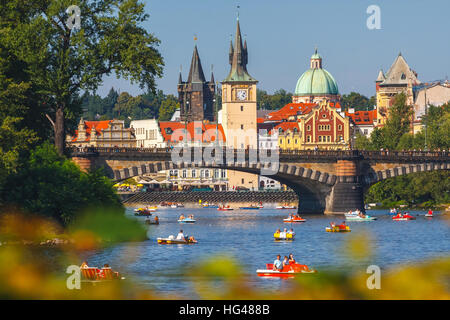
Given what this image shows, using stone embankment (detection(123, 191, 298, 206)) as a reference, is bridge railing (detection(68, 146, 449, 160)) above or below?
above

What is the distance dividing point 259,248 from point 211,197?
107m

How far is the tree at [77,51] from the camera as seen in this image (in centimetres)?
6612

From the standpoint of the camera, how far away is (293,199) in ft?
523

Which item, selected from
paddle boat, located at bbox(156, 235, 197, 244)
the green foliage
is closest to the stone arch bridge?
paddle boat, located at bbox(156, 235, 197, 244)

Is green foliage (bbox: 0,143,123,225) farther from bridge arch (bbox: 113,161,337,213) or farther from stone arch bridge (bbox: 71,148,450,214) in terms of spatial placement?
stone arch bridge (bbox: 71,148,450,214)

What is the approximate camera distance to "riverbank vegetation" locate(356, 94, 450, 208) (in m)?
126

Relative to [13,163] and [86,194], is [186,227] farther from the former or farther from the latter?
[13,163]

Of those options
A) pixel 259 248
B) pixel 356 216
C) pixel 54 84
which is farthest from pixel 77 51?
pixel 356 216

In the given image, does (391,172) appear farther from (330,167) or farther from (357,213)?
(357,213)

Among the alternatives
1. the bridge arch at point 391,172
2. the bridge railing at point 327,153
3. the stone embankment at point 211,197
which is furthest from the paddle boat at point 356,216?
the stone embankment at point 211,197

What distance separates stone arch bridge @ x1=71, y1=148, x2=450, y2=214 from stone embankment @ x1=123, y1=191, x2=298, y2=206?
48.1 metres

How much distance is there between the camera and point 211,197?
567 ft

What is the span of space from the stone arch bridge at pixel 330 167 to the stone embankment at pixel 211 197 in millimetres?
48133

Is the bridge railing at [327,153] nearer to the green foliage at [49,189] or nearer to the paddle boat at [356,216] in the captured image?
the paddle boat at [356,216]
